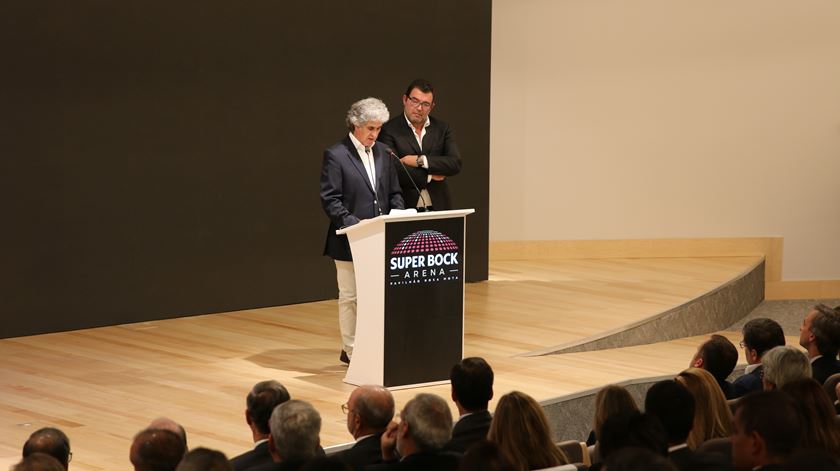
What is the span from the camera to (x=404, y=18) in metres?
8.02

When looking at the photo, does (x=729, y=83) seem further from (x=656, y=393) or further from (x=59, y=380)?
(x=656, y=393)

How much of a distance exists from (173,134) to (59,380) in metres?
1.86

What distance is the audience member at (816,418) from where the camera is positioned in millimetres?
3326

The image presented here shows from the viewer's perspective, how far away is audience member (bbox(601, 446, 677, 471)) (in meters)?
2.42

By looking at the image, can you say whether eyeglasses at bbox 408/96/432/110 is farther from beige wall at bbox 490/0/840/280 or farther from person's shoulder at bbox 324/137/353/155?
beige wall at bbox 490/0/840/280

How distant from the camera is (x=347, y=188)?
19.4 ft

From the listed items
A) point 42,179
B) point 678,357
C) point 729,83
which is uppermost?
point 729,83

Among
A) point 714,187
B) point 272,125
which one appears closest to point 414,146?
point 272,125

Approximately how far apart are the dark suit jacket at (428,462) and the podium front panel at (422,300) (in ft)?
7.01

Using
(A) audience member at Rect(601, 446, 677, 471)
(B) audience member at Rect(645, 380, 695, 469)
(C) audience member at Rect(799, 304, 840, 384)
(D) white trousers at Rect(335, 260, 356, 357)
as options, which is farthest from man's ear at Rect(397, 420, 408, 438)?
(D) white trousers at Rect(335, 260, 356, 357)

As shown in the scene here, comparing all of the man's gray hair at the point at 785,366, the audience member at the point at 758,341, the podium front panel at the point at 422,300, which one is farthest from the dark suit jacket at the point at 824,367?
the podium front panel at the point at 422,300

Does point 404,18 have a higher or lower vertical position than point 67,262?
higher

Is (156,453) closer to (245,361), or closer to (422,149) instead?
(245,361)

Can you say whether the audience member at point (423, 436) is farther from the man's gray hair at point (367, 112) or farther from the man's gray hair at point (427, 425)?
the man's gray hair at point (367, 112)
